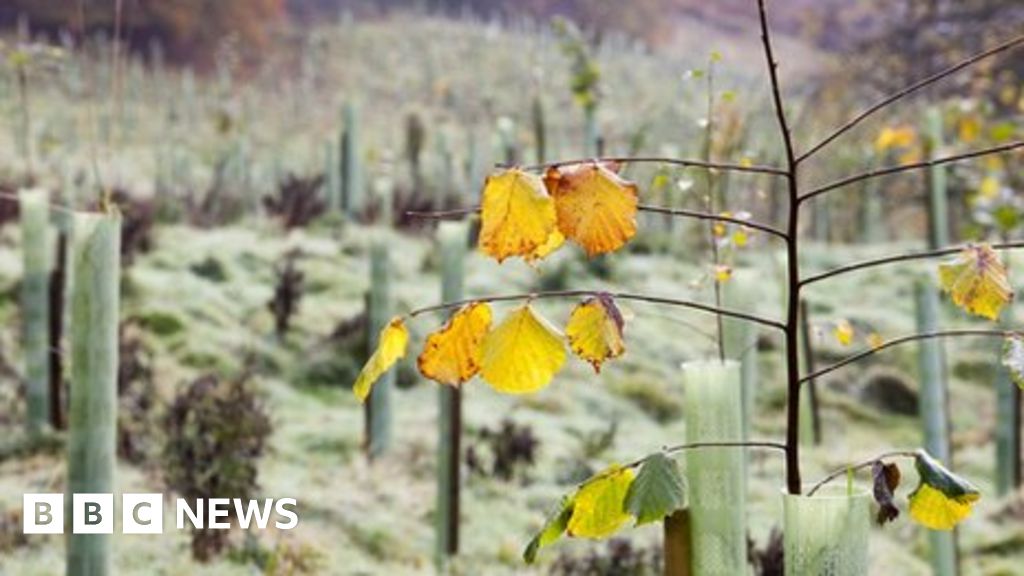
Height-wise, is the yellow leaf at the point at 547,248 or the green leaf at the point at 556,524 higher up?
the yellow leaf at the point at 547,248

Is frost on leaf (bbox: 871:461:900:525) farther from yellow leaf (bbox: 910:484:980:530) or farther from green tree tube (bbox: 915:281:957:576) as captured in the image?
green tree tube (bbox: 915:281:957:576)

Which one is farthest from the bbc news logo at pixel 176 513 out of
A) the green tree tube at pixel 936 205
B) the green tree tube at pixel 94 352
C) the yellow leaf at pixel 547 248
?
the green tree tube at pixel 936 205

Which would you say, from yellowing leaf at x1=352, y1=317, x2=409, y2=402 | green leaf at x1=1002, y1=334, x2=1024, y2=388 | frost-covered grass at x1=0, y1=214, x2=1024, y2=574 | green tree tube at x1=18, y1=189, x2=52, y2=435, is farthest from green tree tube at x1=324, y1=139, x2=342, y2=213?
green leaf at x1=1002, y1=334, x2=1024, y2=388

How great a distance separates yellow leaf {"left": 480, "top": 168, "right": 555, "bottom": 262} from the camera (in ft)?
3.88

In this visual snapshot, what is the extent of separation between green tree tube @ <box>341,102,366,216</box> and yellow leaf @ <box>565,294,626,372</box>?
7.55 m

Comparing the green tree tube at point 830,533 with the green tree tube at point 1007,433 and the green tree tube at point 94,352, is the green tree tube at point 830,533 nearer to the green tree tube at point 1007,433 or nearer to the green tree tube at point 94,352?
the green tree tube at point 94,352

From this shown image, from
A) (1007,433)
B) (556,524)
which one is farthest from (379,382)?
(556,524)

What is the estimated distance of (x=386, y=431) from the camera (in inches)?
213

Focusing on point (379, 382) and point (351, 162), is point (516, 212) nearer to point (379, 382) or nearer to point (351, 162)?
point (379, 382)

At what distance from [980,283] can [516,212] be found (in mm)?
506

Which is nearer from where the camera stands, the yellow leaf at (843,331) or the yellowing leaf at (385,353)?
the yellowing leaf at (385,353)

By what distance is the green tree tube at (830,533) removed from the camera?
4.37 ft

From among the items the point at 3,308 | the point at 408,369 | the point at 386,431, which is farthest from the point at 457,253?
the point at 3,308

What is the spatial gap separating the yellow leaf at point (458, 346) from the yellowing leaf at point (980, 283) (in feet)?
1.65
